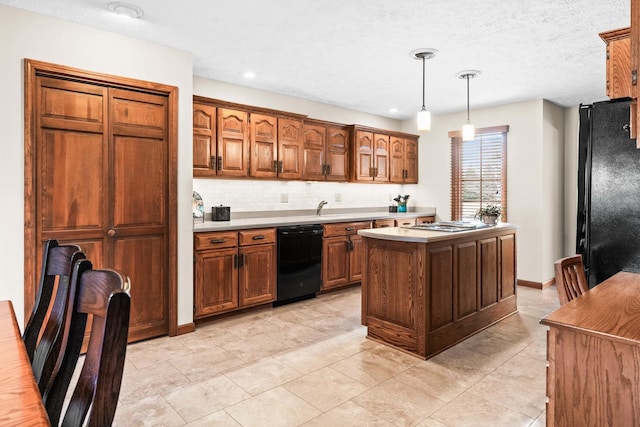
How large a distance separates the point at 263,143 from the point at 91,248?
7.15 ft

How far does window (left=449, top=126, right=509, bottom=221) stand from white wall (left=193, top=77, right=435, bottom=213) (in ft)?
1.89

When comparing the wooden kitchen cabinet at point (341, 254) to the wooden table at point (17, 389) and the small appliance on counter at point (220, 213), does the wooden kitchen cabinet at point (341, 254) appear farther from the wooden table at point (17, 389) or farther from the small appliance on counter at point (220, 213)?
the wooden table at point (17, 389)

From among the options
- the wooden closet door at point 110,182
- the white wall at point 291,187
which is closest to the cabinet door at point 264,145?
the white wall at point 291,187

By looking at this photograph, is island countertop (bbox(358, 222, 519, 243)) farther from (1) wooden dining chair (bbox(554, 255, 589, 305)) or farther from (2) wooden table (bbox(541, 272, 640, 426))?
(2) wooden table (bbox(541, 272, 640, 426))

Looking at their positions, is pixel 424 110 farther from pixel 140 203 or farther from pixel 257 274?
pixel 140 203

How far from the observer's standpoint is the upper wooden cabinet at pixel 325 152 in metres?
5.09

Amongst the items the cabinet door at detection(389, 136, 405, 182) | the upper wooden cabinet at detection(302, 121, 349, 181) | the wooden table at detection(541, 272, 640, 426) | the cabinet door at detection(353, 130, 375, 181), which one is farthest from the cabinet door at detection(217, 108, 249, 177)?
the wooden table at detection(541, 272, 640, 426)

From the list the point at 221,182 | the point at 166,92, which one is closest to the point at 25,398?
the point at 166,92

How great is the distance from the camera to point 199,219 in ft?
13.9

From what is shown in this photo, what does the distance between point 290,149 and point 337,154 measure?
92 centimetres

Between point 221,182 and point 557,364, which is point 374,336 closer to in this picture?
point 557,364

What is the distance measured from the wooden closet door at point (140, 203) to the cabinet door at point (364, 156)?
2.96m

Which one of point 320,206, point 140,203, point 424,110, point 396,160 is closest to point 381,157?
point 396,160

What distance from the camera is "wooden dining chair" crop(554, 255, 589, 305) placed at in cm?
195
